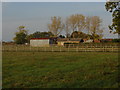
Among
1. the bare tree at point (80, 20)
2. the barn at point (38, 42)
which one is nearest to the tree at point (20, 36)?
the barn at point (38, 42)

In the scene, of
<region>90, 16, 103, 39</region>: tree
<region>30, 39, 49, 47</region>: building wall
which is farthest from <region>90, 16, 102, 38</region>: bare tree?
<region>30, 39, 49, 47</region>: building wall

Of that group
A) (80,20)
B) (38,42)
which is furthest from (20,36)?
(80,20)

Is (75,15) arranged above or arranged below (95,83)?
above

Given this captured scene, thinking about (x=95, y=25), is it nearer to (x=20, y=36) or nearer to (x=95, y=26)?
(x=95, y=26)

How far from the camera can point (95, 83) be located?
6227mm

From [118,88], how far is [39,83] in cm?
256

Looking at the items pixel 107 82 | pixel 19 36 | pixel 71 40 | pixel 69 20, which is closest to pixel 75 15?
pixel 69 20

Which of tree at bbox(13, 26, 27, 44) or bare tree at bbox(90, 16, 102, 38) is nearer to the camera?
bare tree at bbox(90, 16, 102, 38)

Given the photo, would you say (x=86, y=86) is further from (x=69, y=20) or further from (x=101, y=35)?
(x=69, y=20)

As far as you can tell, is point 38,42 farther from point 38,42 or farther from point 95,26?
point 95,26

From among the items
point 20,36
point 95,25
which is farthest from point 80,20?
point 20,36

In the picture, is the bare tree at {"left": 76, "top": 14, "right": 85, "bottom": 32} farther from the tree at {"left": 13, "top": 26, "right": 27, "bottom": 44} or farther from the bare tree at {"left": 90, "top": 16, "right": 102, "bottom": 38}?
the tree at {"left": 13, "top": 26, "right": 27, "bottom": 44}

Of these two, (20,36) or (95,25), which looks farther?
(20,36)

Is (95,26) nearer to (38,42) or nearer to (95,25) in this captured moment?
(95,25)
